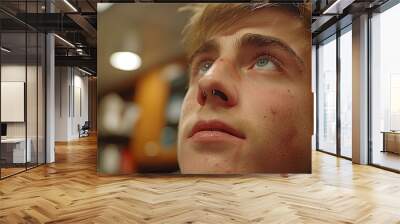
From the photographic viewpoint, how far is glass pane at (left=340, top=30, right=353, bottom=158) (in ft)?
29.1

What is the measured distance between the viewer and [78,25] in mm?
8727

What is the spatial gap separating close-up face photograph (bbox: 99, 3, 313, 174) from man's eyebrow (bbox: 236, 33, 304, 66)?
2 centimetres

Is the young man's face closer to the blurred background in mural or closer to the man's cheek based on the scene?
the man's cheek

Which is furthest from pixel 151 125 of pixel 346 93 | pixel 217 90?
pixel 346 93

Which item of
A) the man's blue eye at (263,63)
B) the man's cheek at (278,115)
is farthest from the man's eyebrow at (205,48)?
the man's cheek at (278,115)

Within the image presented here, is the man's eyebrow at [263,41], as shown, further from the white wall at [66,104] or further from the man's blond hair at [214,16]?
the white wall at [66,104]

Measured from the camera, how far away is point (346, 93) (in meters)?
9.18

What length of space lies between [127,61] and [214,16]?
5.50 ft

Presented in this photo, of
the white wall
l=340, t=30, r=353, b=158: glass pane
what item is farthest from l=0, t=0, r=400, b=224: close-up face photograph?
the white wall

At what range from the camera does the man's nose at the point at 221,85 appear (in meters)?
Answer: 6.15

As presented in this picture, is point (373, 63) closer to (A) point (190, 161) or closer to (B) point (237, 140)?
(B) point (237, 140)

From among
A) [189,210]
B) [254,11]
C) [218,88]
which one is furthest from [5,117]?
[254,11]

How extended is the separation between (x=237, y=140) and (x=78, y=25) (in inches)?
197

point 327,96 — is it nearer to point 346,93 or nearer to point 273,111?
point 346,93
